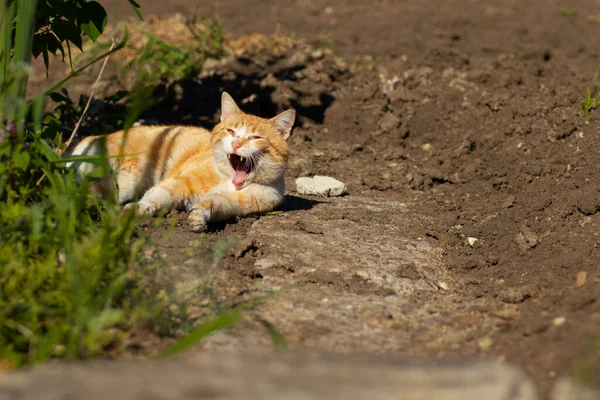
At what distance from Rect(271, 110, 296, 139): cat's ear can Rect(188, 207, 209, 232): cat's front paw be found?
1.05 m

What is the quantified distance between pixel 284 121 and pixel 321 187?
78cm

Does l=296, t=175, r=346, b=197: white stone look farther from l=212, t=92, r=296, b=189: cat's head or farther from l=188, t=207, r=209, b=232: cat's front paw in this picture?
l=188, t=207, r=209, b=232: cat's front paw

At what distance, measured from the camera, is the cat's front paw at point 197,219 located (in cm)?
416

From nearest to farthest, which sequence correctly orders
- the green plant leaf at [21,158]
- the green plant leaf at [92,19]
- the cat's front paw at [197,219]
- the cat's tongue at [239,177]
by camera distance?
the green plant leaf at [21,158], the cat's front paw at [197,219], the green plant leaf at [92,19], the cat's tongue at [239,177]

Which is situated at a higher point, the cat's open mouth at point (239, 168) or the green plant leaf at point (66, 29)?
the green plant leaf at point (66, 29)

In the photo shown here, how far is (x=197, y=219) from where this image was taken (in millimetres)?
4160

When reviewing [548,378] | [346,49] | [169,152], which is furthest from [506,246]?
[346,49]

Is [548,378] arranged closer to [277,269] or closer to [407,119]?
[277,269]

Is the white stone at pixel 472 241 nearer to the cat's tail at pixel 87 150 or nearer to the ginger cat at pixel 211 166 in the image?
the ginger cat at pixel 211 166

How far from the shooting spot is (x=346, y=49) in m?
8.08

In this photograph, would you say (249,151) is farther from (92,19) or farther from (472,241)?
(472,241)

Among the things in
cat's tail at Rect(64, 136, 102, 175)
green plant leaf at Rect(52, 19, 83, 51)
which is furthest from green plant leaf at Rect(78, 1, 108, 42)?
cat's tail at Rect(64, 136, 102, 175)

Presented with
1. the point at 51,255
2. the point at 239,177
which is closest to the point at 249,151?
the point at 239,177

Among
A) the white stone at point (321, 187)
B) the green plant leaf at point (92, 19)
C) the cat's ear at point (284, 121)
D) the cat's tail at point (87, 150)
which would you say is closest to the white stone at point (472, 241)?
the white stone at point (321, 187)
